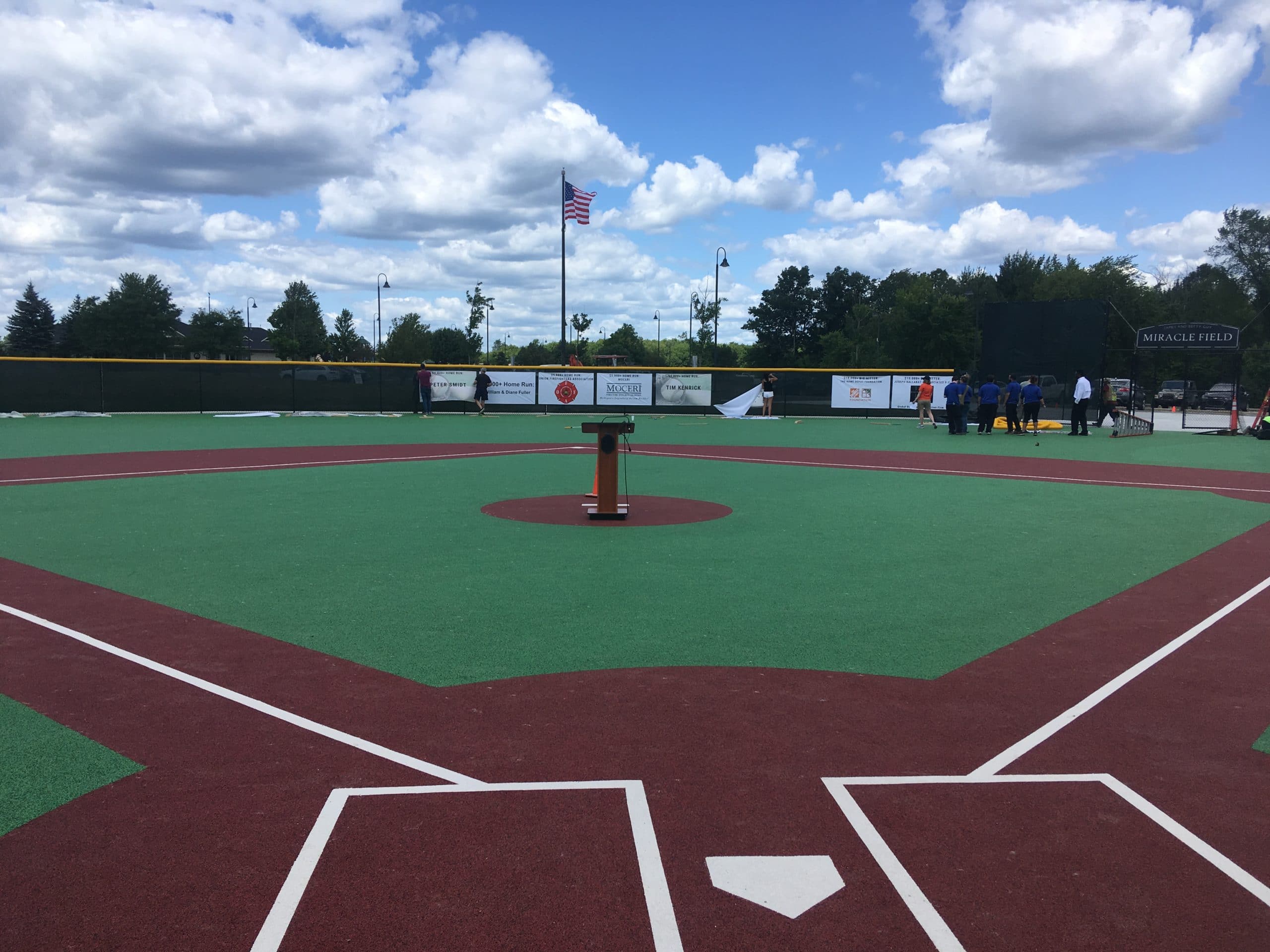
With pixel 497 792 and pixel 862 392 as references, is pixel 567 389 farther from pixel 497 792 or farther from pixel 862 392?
pixel 497 792

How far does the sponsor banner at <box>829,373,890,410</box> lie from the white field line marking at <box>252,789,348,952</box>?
36789 mm

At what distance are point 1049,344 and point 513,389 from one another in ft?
68.3

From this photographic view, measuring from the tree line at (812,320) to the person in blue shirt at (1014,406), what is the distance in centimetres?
3933

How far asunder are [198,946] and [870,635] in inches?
192

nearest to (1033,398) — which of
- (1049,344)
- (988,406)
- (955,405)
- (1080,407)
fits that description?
(988,406)

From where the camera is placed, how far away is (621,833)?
3857 mm

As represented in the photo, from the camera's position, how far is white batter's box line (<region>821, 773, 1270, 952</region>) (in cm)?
330

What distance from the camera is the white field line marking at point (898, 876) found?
10.5ft

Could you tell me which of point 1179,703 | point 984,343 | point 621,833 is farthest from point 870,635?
point 984,343

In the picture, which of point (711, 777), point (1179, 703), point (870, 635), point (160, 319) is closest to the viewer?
point (711, 777)

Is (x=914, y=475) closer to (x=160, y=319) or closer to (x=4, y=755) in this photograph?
(x=4, y=755)

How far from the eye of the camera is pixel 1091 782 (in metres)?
4.43

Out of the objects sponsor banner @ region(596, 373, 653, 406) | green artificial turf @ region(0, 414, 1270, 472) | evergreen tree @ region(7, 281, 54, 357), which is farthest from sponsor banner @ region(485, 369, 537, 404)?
evergreen tree @ region(7, 281, 54, 357)

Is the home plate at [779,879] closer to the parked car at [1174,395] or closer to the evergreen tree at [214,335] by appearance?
the parked car at [1174,395]
